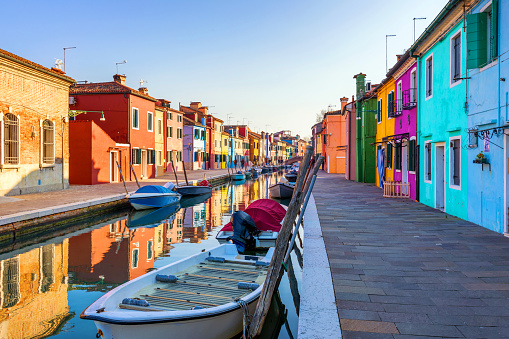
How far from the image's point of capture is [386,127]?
20.8 metres

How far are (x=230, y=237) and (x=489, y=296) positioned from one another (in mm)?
6620

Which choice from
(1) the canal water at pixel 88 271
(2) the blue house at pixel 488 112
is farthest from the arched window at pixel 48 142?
(2) the blue house at pixel 488 112

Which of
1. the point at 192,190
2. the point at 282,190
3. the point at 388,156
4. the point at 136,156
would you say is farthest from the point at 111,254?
the point at 136,156

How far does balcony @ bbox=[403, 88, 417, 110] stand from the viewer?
15.5 meters

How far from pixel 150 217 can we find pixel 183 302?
40.1ft

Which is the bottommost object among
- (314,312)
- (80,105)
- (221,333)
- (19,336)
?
(19,336)

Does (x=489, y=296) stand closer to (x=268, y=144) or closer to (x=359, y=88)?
(x=359, y=88)

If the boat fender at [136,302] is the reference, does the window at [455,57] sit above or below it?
above

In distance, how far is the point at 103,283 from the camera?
7.84 meters

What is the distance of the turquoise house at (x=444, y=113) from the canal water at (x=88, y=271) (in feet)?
15.1

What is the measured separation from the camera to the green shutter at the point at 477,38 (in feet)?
30.1

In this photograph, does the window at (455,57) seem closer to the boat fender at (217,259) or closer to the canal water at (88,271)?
the canal water at (88,271)

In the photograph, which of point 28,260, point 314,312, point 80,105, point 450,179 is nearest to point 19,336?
point 314,312

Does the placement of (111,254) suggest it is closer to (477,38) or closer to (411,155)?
(477,38)
